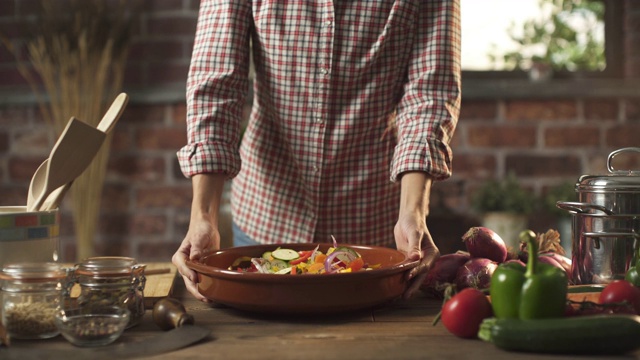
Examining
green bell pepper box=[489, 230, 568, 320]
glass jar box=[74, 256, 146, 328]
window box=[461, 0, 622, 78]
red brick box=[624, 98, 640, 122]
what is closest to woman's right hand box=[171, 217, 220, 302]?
glass jar box=[74, 256, 146, 328]

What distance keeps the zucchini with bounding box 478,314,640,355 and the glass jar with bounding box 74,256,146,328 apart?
0.50m

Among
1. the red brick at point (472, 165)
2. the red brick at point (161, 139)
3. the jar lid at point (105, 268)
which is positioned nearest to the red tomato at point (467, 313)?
the jar lid at point (105, 268)

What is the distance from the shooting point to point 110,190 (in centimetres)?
284

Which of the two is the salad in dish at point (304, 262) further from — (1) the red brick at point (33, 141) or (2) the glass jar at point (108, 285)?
(1) the red brick at point (33, 141)

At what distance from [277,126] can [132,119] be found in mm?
1320

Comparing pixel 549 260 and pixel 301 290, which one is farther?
pixel 549 260

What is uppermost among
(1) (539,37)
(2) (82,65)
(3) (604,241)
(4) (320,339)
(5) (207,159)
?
(1) (539,37)

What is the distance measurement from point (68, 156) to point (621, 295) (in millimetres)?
827

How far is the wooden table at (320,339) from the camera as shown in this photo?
863mm

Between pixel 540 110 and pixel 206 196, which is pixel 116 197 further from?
pixel 540 110

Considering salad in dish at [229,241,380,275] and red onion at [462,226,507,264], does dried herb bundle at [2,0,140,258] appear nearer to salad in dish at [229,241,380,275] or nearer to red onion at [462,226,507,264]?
salad in dish at [229,241,380,275]

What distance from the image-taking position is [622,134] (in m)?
2.83

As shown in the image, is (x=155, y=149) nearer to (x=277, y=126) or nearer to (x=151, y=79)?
(x=151, y=79)

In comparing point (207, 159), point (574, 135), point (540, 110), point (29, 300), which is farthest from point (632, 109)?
point (29, 300)
